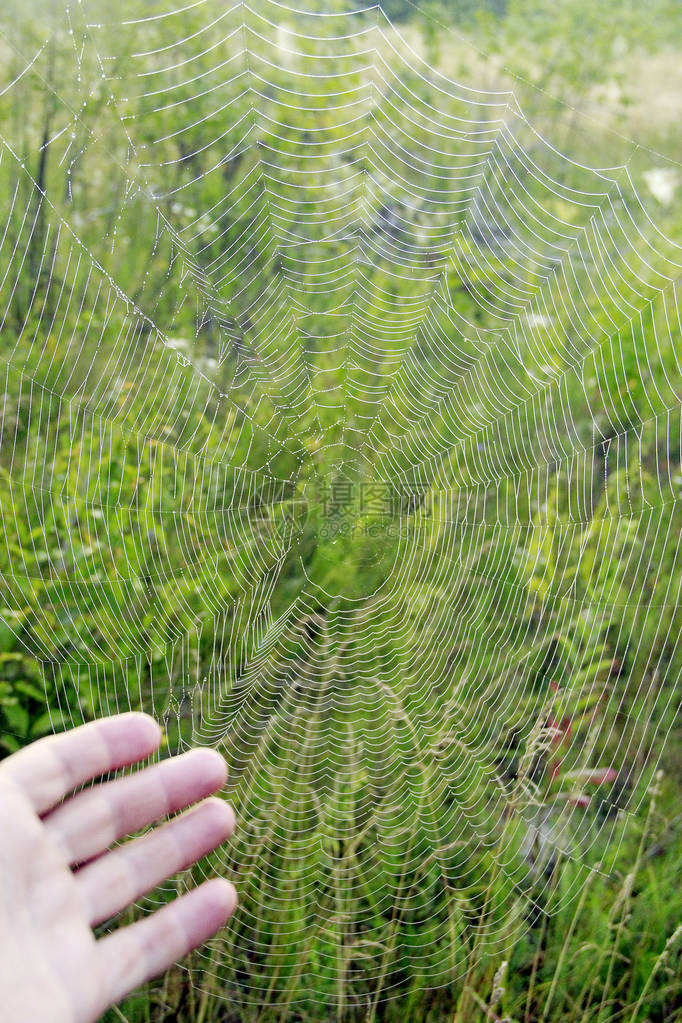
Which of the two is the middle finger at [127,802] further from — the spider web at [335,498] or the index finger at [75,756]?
the spider web at [335,498]

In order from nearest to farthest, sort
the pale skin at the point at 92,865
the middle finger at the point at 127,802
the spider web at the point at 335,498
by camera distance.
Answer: the pale skin at the point at 92,865, the middle finger at the point at 127,802, the spider web at the point at 335,498

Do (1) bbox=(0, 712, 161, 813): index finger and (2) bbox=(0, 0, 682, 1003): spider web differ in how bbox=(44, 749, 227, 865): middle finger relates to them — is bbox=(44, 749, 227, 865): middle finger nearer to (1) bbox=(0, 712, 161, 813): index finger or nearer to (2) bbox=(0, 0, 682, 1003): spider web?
(1) bbox=(0, 712, 161, 813): index finger

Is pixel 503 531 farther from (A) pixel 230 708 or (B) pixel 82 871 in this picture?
(B) pixel 82 871

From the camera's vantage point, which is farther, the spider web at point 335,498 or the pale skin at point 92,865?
the spider web at point 335,498

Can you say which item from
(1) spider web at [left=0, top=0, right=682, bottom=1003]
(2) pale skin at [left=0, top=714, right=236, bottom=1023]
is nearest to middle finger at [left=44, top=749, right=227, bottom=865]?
(2) pale skin at [left=0, top=714, right=236, bottom=1023]

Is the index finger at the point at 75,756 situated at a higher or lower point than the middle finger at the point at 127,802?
higher

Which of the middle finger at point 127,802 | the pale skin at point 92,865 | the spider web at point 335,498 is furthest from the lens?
the spider web at point 335,498

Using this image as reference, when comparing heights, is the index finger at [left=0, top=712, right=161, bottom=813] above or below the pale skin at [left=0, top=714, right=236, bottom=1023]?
above

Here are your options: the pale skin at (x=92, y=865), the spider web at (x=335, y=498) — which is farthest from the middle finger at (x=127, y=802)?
the spider web at (x=335, y=498)

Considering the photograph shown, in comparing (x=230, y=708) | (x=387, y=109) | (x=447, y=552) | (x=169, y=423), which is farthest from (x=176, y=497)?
(x=387, y=109)
